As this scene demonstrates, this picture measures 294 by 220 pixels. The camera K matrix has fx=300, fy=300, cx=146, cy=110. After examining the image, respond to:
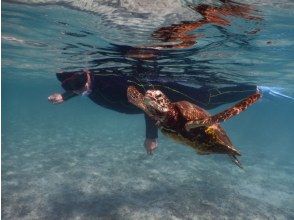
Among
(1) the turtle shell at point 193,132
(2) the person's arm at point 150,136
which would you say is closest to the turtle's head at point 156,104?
(1) the turtle shell at point 193,132

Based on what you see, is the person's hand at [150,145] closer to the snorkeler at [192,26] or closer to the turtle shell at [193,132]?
the turtle shell at [193,132]

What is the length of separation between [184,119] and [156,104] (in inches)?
31.8

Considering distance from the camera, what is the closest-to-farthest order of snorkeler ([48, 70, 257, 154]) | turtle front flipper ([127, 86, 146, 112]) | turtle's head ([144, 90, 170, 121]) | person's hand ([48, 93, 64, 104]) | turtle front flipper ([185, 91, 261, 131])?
1. turtle front flipper ([185, 91, 261, 131])
2. turtle's head ([144, 90, 170, 121])
3. turtle front flipper ([127, 86, 146, 112])
4. person's hand ([48, 93, 64, 104])
5. snorkeler ([48, 70, 257, 154])

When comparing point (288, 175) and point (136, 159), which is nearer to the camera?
point (136, 159)

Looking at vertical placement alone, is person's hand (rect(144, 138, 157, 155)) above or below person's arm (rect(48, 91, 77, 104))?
below

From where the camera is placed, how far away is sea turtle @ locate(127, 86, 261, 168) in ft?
18.1

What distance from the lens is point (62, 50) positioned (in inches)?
702

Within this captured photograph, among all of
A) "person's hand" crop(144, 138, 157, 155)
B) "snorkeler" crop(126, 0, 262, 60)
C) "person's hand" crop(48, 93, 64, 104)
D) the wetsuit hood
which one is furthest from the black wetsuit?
"snorkeler" crop(126, 0, 262, 60)

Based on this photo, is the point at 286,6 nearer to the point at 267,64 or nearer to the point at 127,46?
the point at 127,46

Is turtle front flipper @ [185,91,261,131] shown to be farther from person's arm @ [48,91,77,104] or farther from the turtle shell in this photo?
person's arm @ [48,91,77,104]

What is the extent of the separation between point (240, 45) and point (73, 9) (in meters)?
7.76

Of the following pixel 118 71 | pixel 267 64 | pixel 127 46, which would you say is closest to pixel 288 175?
pixel 267 64

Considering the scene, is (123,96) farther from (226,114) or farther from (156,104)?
(226,114)

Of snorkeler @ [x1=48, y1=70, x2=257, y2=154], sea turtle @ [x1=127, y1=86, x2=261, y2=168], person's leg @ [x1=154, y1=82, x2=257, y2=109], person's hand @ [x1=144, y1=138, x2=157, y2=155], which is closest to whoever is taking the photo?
sea turtle @ [x1=127, y1=86, x2=261, y2=168]
